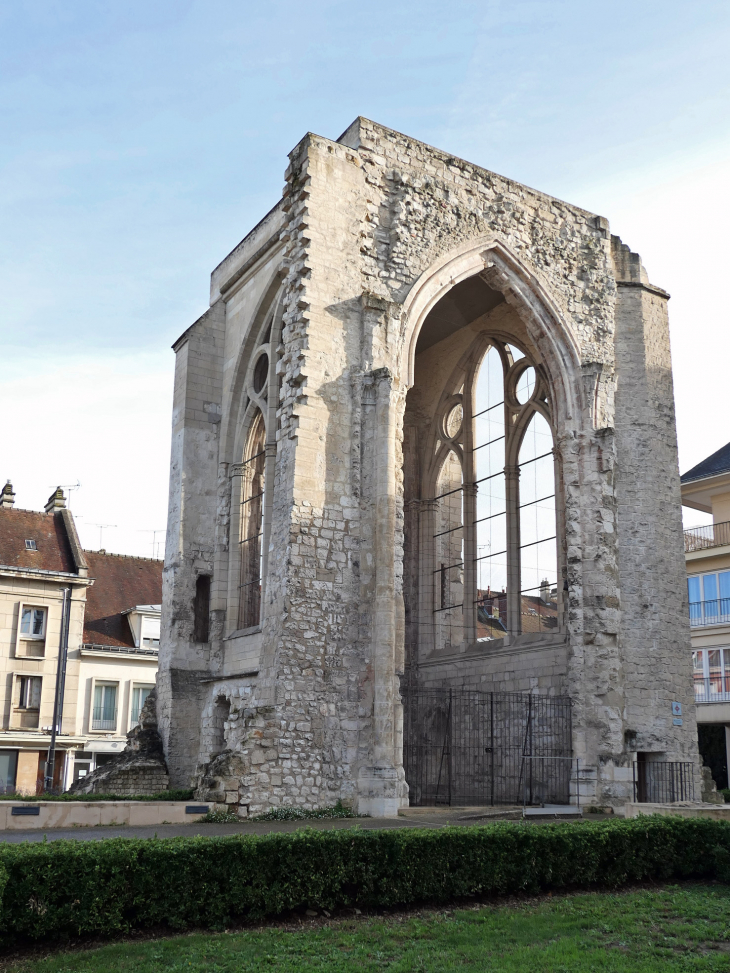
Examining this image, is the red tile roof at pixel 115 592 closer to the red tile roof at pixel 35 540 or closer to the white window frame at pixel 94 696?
the white window frame at pixel 94 696

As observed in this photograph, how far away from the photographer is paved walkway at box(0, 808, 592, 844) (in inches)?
364

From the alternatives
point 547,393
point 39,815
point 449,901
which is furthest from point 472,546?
point 449,901

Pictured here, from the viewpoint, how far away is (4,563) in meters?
25.3

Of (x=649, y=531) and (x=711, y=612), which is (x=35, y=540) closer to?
(x=649, y=531)

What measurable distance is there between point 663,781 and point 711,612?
1181cm

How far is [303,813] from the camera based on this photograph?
38.9ft

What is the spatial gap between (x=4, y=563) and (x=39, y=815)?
15.9m

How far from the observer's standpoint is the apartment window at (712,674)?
25188 mm

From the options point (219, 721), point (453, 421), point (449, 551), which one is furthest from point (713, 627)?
point (219, 721)

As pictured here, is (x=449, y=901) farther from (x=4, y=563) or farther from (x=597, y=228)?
(x=4, y=563)

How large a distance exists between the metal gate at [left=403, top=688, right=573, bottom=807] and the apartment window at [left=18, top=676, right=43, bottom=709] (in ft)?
37.0

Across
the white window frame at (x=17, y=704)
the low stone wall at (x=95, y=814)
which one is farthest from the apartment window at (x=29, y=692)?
the low stone wall at (x=95, y=814)

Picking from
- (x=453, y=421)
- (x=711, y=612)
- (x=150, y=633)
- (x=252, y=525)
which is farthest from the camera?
(x=150, y=633)

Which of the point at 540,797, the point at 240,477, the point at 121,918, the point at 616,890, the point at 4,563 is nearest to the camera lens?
the point at 121,918
